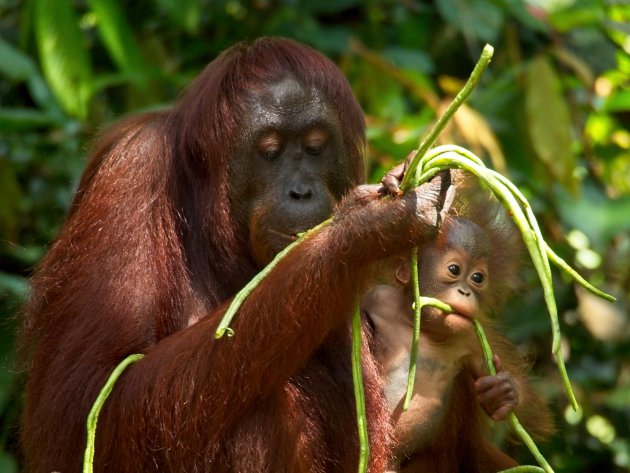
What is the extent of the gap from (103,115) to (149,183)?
355 centimetres

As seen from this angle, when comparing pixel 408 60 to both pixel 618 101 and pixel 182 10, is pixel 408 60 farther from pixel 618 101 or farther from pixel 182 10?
pixel 182 10

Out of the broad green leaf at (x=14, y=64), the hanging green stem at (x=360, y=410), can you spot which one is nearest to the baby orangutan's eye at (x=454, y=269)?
the hanging green stem at (x=360, y=410)

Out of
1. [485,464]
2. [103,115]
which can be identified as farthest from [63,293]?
[103,115]

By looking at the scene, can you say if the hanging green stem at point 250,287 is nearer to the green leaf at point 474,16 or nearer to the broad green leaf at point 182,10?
the broad green leaf at point 182,10

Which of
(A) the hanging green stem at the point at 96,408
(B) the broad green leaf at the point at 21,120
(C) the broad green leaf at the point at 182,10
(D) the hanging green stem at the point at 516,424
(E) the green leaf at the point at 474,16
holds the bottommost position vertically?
(E) the green leaf at the point at 474,16

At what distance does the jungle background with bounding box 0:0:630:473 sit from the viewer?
250 inches

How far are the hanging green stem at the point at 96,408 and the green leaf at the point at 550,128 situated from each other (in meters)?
3.10

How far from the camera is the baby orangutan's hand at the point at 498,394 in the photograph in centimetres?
410

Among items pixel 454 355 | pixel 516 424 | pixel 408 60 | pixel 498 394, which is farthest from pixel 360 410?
pixel 408 60

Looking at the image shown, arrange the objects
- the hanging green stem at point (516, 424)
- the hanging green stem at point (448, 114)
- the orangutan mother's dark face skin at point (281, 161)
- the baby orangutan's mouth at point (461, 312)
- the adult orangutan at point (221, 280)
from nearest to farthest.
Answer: the hanging green stem at point (448, 114)
the hanging green stem at point (516, 424)
the adult orangutan at point (221, 280)
the orangutan mother's dark face skin at point (281, 161)
the baby orangutan's mouth at point (461, 312)

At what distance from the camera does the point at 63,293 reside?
410cm

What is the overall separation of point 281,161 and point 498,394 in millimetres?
1098

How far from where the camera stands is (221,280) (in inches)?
166

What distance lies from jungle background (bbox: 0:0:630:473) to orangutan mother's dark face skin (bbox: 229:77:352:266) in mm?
1997
